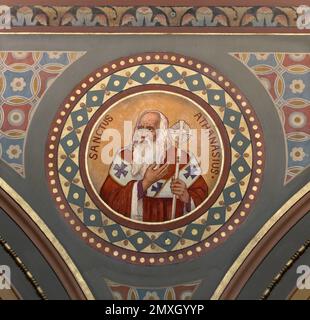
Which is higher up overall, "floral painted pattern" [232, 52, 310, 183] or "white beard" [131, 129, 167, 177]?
"floral painted pattern" [232, 52, 310, 183]

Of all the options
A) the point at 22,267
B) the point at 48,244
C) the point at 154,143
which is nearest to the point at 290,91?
the point at 154,143

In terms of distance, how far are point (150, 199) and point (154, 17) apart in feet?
5.65

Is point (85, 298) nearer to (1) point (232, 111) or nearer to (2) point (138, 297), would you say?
(2) point (138, 297)

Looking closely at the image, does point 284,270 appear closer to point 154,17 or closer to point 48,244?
point 48,244

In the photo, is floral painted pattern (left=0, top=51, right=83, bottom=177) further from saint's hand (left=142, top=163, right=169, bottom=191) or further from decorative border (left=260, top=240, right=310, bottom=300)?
decorative border (left=260, top=240, right=310, bottom=300)

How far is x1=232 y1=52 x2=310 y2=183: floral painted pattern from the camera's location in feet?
35.2

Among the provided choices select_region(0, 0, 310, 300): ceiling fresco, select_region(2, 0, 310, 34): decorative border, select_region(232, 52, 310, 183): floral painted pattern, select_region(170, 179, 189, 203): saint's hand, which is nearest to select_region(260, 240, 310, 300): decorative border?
select_region(0, 0, 310, 300): ceiling fresco

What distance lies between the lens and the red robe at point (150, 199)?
10.7 metres

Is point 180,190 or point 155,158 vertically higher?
point 155,158

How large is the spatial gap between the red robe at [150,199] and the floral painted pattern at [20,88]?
2.76 feet

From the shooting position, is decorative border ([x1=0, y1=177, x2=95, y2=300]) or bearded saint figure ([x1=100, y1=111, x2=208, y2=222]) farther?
bearded saint figure ([x1=100, y1=111, x2=208, y2=222])

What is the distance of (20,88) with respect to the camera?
10.8 m

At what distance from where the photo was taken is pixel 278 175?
35.1 ft

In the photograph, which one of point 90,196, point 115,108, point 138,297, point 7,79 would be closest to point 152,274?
point 138,297
